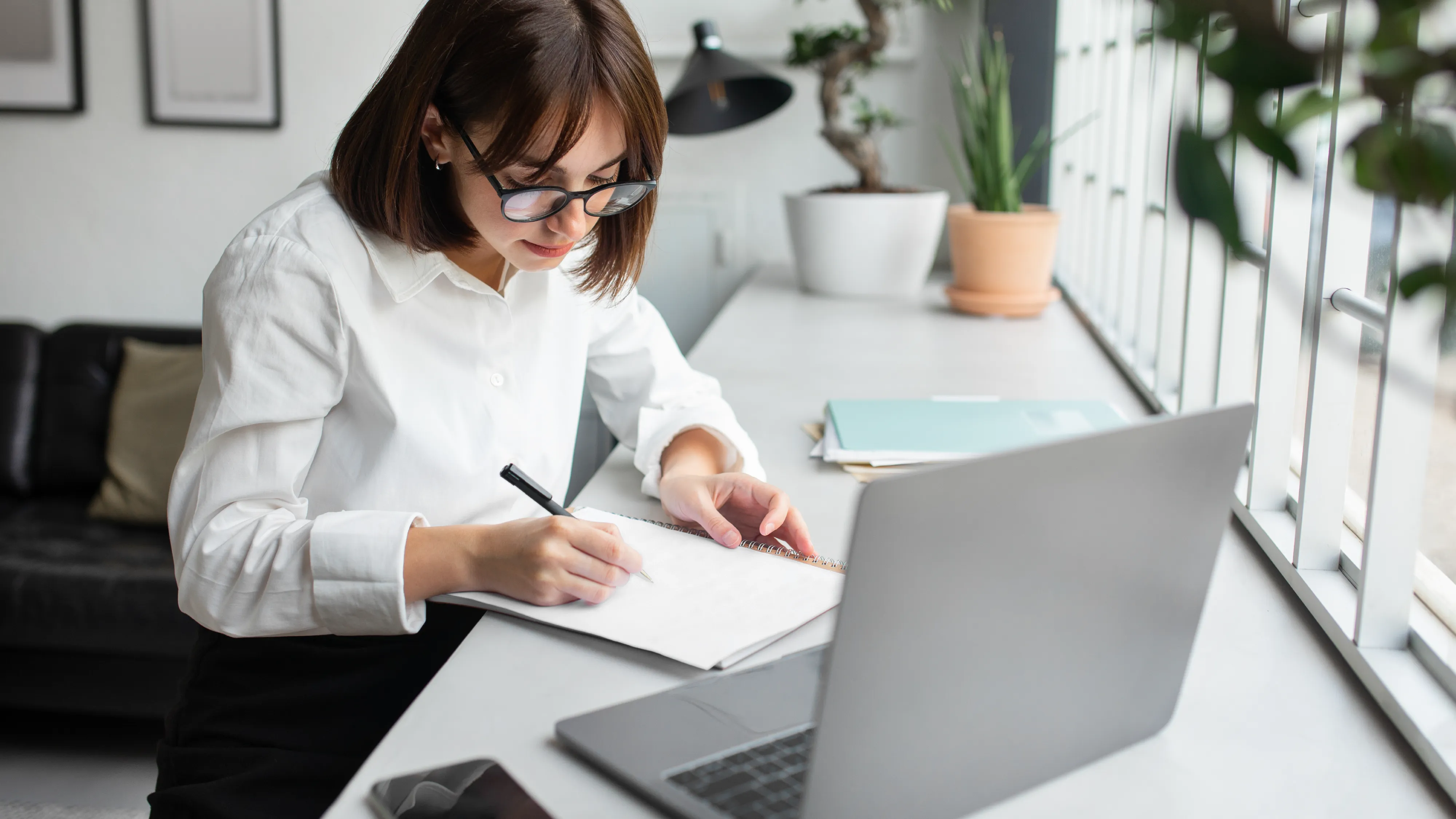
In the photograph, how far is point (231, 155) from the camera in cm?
298

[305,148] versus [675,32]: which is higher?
[675,32]

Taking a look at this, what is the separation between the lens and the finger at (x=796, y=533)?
1039 millimetres

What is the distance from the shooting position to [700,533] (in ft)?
3.52

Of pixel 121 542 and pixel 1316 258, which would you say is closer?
pixel 1316 258

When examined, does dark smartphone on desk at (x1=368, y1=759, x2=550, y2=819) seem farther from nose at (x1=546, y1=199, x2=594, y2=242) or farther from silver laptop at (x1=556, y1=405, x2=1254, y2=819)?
nose at (x1=546, y1=199, x2=594, y2=242)

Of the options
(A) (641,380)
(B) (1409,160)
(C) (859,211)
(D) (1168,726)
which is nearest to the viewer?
(B) (1409,160)

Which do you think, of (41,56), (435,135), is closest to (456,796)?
(435,135)

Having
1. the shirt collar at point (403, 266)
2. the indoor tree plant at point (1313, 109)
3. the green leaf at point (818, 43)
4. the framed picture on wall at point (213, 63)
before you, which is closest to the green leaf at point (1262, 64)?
the indoor tree plant at point (1313, 109)

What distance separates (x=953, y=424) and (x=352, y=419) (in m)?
0.73

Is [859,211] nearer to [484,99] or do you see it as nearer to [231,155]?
[484,99]

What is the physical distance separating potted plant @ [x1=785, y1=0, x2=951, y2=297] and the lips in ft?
4.60

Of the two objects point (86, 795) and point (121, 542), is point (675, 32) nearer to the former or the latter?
point (121, 542)

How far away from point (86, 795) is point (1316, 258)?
83.6 inches

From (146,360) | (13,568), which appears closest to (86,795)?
(13,568)
